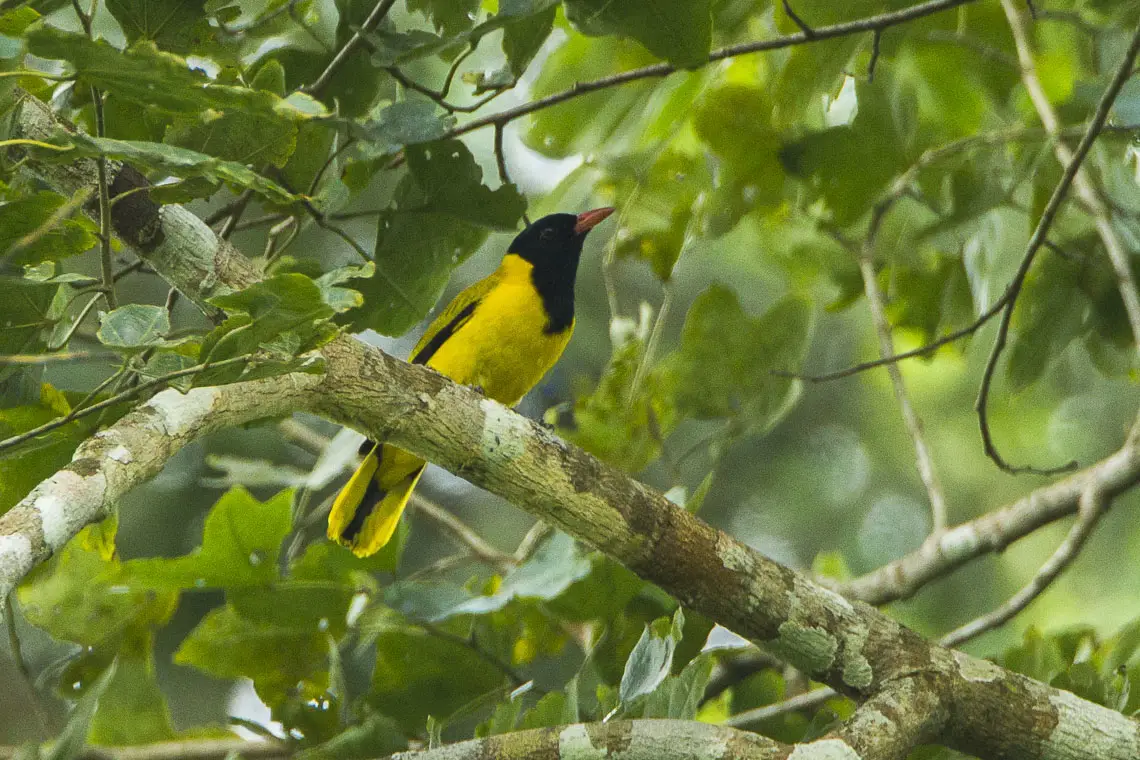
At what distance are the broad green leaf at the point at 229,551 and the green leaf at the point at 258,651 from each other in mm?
183

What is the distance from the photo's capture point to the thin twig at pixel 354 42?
7.65 feet

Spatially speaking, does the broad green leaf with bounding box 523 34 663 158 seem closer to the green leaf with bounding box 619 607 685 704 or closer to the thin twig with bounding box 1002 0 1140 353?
the thin twig with bounding box 1002 0 1140 353

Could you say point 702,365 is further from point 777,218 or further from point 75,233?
point 75,233

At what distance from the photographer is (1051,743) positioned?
2.42 m

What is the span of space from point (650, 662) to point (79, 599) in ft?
5.26

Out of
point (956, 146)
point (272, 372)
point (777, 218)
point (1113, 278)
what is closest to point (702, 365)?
point (777, 218)

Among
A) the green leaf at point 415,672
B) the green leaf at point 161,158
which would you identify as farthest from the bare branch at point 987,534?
the green leaf at point 161,158

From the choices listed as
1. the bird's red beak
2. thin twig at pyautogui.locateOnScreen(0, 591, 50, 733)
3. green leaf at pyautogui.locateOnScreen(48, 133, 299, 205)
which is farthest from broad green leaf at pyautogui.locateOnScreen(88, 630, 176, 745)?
the bird's red beak

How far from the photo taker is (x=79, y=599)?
3.07 meters

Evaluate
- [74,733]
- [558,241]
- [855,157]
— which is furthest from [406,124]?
[558,241]

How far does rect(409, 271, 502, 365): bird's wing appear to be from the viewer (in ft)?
13.8

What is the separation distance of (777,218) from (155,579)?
7.50 ft

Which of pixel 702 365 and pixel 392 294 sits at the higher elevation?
pixel 702 365

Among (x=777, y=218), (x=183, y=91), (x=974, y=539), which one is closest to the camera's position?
(x=183, y=91)
